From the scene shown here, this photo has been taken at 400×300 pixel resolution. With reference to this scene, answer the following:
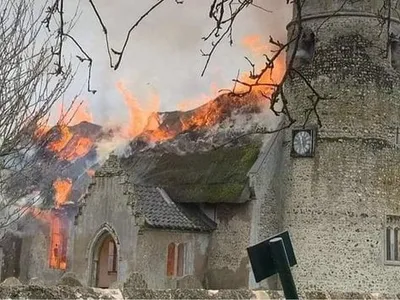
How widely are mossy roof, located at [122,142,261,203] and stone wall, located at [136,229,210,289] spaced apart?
138 cm

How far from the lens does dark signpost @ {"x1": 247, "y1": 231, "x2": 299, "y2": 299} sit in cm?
375

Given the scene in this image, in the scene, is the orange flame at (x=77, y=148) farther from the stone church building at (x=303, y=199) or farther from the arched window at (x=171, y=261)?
the arched window at (x=171, y=261)

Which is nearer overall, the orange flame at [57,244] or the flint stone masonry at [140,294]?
the flint stone masonry at [140,294]

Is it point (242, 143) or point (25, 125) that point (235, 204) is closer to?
point (242, 143)

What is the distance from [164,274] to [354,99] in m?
8.27

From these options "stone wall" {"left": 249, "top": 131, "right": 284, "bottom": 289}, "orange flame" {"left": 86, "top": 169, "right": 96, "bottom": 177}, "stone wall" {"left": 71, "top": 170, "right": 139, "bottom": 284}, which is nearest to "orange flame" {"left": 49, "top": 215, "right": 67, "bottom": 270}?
"orange flame" {"left": 86, "top": 169, "right": 96, "bottom": 177}

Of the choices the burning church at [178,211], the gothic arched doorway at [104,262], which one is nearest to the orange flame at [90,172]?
the burning church at [178,211]

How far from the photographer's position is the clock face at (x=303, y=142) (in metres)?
26.8

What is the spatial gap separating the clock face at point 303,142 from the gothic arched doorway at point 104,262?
6751mm

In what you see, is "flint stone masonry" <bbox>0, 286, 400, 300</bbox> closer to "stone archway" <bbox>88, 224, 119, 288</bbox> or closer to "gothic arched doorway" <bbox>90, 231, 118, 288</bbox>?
"stone archway" <bbox>88, 224, 119, 288</bbox>

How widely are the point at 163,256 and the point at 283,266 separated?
22686mm

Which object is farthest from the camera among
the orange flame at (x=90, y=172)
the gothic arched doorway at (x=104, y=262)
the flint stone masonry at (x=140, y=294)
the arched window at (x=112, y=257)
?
the orange flame at (x=90, y=172)

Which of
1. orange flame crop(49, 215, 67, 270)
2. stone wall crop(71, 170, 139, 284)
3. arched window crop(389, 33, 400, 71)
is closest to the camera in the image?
stone wall crop(71, 170, 139, 284)

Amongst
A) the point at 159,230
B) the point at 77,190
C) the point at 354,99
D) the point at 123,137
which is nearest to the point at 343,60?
the point at 354,99
